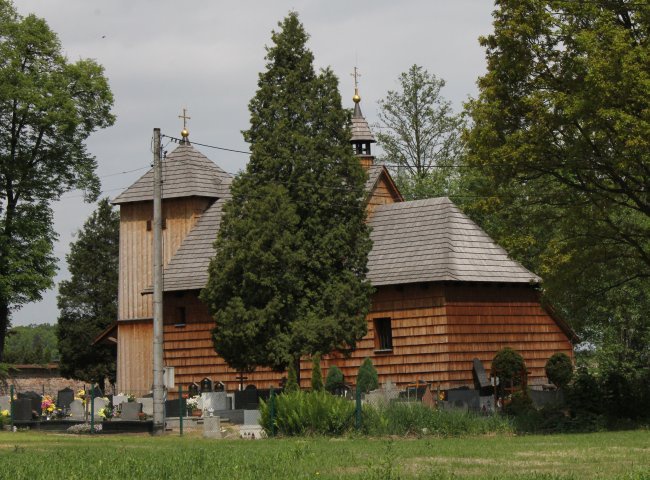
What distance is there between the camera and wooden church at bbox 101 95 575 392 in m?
40.8

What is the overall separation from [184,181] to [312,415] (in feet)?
82.8

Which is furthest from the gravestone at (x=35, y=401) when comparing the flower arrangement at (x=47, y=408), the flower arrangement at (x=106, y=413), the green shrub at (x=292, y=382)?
the green shrub at (x=292, y=382)

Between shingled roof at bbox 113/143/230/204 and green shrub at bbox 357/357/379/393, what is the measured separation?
1335 cm

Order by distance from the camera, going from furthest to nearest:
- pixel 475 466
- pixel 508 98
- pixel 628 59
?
Answer: pixel 508 98 < pixel 628 59 < pixel 475 466

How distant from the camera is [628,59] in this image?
25.9 metres

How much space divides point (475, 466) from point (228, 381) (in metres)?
28.7

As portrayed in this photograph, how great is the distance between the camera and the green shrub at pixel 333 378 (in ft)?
131

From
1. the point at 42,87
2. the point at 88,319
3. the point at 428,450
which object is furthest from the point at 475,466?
the point at 88,319

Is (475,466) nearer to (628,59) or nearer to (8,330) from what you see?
(628,59)

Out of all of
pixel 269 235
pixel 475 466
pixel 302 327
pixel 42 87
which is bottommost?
pixel 475 466

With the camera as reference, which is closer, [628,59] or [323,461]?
[323,461]

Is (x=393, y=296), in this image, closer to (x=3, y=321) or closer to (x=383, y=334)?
(x=383, y=334)

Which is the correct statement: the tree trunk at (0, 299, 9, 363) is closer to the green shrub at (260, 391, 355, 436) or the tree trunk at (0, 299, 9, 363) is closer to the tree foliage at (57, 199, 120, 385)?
the tree foliage at (57, 199, 120, 385)

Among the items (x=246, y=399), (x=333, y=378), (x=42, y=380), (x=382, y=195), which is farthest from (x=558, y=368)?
(x=42, y=380)
